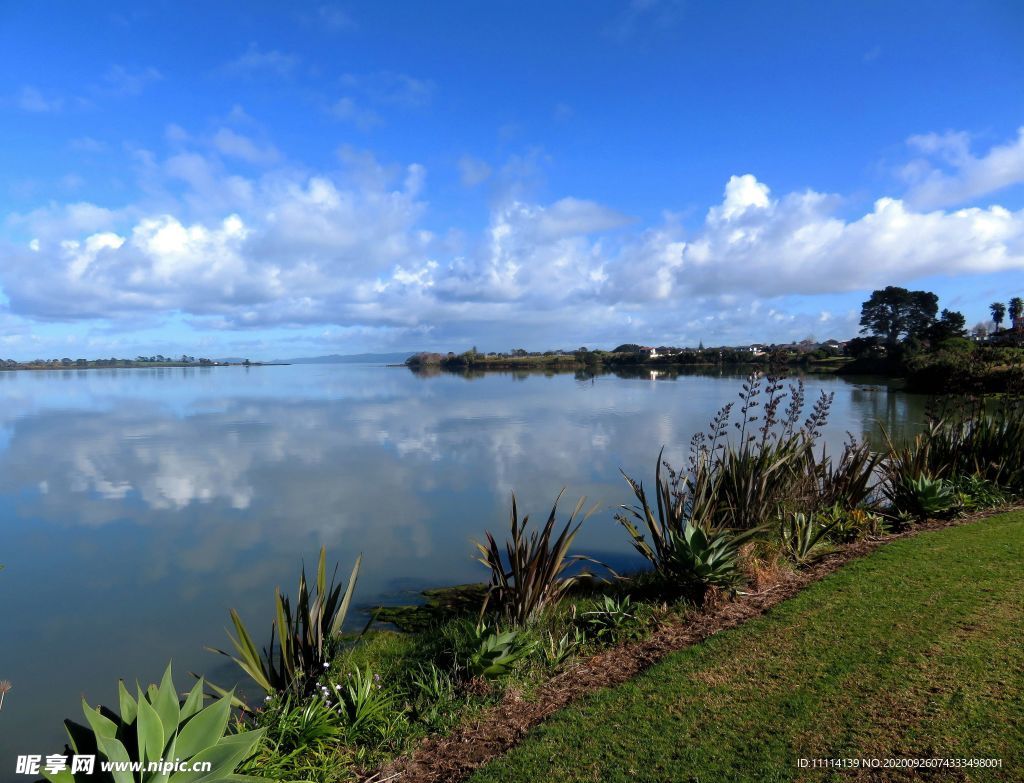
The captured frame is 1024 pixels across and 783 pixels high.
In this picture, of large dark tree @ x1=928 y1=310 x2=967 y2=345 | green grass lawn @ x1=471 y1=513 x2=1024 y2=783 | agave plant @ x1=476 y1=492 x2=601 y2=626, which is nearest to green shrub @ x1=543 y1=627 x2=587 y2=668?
agave plant @ x1=476 y1=492 x2=601 y2=626

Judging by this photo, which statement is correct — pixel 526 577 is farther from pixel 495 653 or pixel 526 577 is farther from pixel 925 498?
pixel 925 498

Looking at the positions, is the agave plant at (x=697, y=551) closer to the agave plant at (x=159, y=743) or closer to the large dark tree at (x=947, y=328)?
the agave plant at (x=159, y=743)

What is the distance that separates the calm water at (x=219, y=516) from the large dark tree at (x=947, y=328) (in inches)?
1211

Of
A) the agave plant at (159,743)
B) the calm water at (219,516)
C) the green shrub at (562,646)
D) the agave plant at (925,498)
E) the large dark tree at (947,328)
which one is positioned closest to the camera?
the agave plant at (159,743)

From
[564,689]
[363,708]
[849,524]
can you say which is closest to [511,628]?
[564,689]

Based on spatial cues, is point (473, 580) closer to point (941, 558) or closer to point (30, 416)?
point (941, 558)

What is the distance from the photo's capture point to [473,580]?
6496mm

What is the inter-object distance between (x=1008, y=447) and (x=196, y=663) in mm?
10024

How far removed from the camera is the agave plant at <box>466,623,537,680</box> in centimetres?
356

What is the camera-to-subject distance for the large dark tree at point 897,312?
194 feet

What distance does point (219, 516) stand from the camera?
889cm

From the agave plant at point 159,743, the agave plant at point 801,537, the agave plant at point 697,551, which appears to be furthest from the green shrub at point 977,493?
the agave plant at point 159,743

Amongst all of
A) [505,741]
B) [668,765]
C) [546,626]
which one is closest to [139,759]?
[505,741]

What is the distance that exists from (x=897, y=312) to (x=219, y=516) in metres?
71.1
